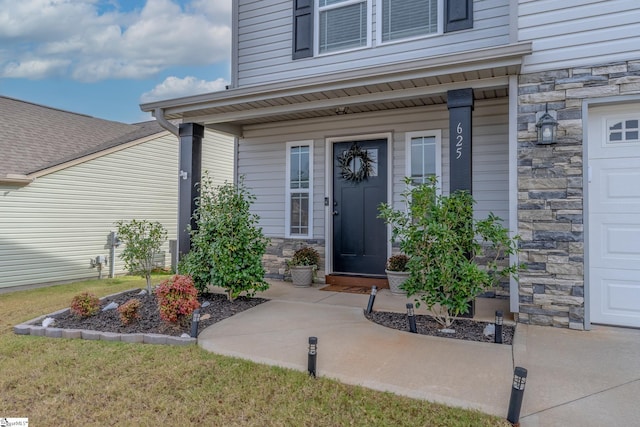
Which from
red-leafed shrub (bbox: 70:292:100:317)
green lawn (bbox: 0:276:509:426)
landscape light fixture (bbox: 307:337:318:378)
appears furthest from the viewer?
red-leafed shrub (bbox: 70:292:100:317)

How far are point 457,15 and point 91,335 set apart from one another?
591 cm

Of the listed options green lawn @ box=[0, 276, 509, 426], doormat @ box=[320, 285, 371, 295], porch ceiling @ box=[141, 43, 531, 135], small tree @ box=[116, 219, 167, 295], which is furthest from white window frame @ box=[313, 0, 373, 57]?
green lawn @ box=[0, 276, 509, 426]

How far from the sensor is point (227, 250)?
461 cm

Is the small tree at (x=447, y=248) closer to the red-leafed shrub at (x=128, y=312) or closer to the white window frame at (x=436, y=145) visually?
the white window frame at (x=436, y=145)

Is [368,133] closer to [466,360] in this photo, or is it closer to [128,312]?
[466,360]

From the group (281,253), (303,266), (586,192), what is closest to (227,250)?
(303,266)

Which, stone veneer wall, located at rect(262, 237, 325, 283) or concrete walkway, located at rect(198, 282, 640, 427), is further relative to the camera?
stone veneer wall, located at rect(262, 237, 325, 283)

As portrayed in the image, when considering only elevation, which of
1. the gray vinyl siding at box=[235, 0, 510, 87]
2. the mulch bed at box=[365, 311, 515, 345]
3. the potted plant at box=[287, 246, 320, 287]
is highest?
the gray vinyl siding at box=[235, 0, 510, 87]

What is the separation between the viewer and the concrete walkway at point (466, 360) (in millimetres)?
2293

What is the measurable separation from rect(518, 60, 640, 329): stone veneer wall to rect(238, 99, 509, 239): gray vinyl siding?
1172 mm

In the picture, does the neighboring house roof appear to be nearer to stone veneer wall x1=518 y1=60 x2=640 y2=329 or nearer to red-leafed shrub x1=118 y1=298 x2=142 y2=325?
red-leafed shrub x1=118 y1=298 x2=142 y2=325

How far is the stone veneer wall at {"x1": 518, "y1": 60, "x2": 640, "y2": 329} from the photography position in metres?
3.69

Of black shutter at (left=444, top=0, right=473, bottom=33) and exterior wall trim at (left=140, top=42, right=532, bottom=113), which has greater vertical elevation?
black shutter at (left=444, top=0, right=473, bottom=33)

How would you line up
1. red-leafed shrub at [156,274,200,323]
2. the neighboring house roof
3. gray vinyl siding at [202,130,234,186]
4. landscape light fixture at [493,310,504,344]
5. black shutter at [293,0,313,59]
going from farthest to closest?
gray vinyl siding at [202,130,234,186], the neighboring house roof, black shutter at [293,0,313,59], red-leafed shrub at [156,274,200,323], landscape light fixture at [493,310,504,344]
